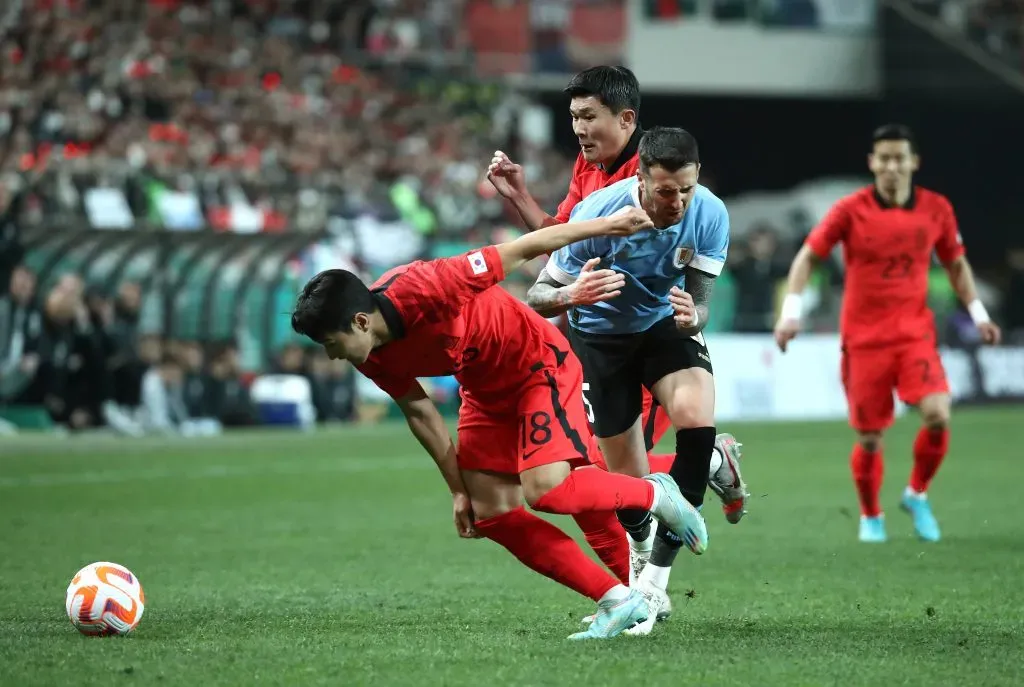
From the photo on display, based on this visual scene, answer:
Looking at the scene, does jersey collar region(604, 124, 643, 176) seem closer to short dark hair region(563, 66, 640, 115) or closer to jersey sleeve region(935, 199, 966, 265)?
short dark hair region(563, 66, 640, 115)

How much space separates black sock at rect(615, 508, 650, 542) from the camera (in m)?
7.15

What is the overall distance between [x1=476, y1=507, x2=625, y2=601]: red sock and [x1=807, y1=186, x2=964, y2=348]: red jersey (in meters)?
4.48

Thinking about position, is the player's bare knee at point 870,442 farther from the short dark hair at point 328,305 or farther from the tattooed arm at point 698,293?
the short dark hair at point 328,305

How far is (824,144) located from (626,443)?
32340 mm

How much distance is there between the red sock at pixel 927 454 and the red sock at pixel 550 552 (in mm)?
4515

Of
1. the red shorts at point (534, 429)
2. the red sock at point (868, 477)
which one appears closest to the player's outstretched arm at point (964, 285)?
the red sock at point (868, 477)

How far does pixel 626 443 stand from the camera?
7.32 m

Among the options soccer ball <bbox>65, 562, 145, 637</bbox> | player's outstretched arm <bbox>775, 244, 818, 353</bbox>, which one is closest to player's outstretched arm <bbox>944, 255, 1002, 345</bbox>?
player's outstretched arm <bbox>775, 244, 818, 353</bbox>

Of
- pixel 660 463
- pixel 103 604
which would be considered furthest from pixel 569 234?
pixel 103 604

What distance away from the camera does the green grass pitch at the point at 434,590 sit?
5.67 m

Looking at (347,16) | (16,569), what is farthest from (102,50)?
(16,569)

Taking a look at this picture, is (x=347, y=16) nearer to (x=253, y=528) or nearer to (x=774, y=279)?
(x=774, y=279)

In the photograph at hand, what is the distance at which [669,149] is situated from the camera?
6457 millimetres

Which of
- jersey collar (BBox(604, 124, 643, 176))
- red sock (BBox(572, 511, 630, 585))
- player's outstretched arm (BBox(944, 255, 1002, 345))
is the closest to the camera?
red sock (BBox(572, 511, 630, 585))
